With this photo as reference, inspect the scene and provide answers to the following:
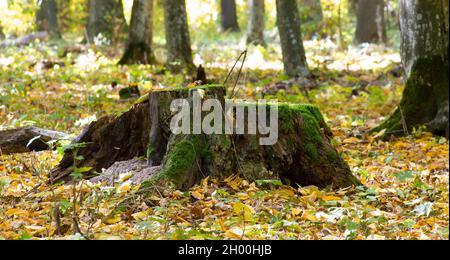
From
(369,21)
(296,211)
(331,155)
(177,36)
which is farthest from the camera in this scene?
(369,21)

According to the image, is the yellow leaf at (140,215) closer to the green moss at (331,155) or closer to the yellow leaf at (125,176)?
the yellow leaf at (125,176)

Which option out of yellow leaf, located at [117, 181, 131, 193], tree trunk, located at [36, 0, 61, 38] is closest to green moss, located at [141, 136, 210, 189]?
yellow leaf, located at [117, 181, 131, 193]

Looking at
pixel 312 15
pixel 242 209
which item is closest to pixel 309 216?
pixel 242 209

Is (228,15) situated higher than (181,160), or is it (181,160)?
(228,15)

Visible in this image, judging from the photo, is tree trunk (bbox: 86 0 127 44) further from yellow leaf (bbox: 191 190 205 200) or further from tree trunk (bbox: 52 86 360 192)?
yellow leaf (bbox: 191 190 205 200)

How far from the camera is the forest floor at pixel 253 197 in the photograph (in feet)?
16.0

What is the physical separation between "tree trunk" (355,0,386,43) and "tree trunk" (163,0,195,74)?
308 inches

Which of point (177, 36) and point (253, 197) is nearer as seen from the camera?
point (253, 197)

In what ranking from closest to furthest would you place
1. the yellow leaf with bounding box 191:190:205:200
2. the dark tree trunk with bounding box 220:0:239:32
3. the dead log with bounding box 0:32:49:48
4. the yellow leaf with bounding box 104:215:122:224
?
1. the yellow leaf with bounding box 104:215:122:224
2. the yellow leaf with bounding box 191:190:205:200
3. the dead log with bounding box 0:32:49:48
4. the dark tree trunk with bounding box 220:0:239:32

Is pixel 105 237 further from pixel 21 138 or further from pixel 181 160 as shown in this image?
pixel 21 138

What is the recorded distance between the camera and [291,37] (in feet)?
46.1

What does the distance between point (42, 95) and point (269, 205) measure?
7.69 metres

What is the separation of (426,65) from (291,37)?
499 centimetres

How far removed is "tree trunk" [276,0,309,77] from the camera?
1391cm
